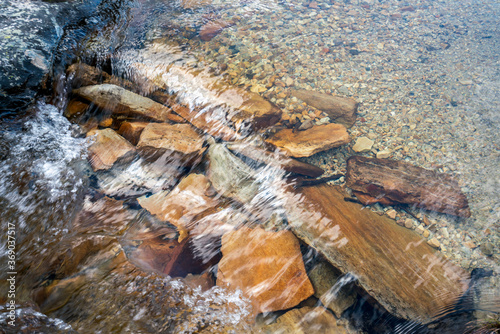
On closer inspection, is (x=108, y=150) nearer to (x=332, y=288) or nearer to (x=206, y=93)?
(x=206, y=93)

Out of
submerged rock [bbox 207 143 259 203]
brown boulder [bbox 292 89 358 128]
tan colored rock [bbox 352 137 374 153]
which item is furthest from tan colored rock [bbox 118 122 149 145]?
tan colored rock [bbox 352 137 374 153]

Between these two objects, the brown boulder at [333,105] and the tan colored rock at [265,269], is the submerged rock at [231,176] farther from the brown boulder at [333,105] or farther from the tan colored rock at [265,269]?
the brown boulder at [333,105]

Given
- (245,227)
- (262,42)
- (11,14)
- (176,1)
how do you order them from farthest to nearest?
(176,1)
(262,42)
(11,14)
(245,227)

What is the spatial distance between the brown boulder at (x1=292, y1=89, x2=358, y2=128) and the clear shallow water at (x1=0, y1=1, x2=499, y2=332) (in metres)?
0.18

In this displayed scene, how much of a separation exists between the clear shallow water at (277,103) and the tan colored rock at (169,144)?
0.24m

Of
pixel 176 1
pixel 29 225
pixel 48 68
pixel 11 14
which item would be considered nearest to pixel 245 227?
pixel 29 225

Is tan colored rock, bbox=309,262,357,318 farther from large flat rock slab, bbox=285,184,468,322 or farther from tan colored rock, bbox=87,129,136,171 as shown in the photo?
tan colored rock, bbox=87,129,136,171

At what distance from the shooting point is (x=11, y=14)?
3.42m

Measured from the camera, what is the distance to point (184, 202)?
265 cm

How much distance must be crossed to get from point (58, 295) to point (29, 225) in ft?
2.61

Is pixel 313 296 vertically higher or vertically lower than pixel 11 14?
lower

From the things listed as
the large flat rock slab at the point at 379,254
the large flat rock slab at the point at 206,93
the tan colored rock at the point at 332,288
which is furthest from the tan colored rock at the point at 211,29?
the tan colored rock at the point at 332,288

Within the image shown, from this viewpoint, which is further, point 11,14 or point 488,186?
point 11,14

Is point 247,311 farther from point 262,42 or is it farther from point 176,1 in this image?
point 176,1
